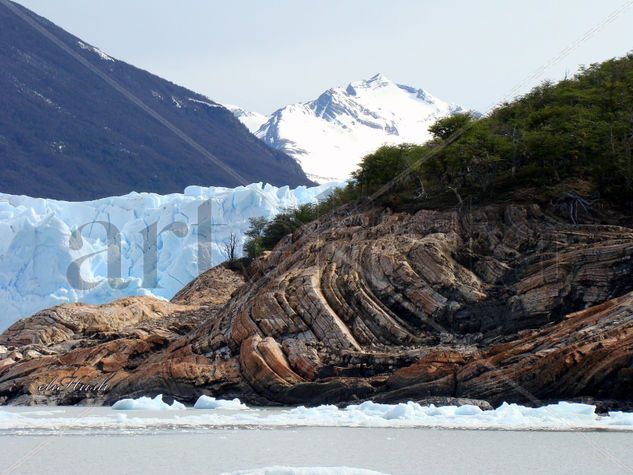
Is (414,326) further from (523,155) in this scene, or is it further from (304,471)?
(304,471)

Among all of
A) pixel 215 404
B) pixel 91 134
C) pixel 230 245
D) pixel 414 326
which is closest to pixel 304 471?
pixel 215 404

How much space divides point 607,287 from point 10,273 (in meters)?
44.3

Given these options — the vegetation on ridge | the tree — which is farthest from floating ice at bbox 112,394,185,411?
the tree

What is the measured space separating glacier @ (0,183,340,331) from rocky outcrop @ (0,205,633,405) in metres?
24.8

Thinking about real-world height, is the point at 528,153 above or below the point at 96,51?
below

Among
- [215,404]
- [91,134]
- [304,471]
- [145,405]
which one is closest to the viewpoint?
[304,471]

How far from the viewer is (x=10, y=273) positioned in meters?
64.2
